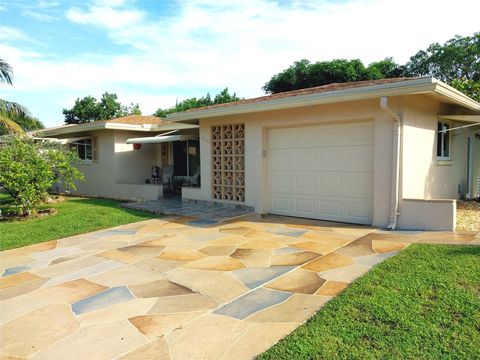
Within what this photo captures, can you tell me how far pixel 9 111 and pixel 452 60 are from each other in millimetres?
34490

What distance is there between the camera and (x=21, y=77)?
18609mm

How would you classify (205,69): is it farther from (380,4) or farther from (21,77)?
(380,4)

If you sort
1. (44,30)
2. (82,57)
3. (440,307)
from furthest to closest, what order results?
1. (82,57)
2. (44,30)
3. (440,307)

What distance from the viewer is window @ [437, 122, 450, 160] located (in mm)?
10883

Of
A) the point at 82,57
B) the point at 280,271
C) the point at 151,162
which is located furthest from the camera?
the point at 151,162

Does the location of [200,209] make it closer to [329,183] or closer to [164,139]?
[164,139]

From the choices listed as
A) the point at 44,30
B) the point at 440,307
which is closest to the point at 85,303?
the point at 440,307

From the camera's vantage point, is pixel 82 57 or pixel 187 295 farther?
pixel 82 57

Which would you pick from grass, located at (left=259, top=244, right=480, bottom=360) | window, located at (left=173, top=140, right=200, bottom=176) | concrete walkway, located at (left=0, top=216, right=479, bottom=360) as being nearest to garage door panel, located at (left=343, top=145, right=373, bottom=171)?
concrete walkway, located at (left=0, top=216, right=479, bottom=360)

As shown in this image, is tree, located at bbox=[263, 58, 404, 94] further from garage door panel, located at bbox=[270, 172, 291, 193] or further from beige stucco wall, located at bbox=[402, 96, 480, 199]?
garage door panel, located at bbox=[270, 172, 291, 193]

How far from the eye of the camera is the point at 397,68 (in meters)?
35.5

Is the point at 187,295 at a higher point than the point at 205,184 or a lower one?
lower

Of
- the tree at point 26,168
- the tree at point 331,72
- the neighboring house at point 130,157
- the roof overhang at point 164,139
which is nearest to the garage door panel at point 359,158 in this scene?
the roof overhang at point 164,139

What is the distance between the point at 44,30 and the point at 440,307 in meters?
12.7
